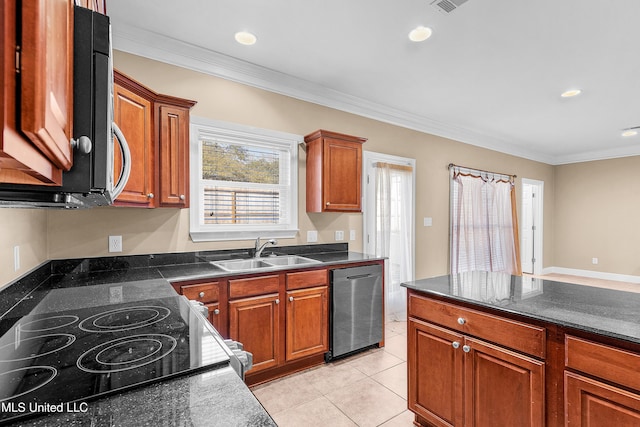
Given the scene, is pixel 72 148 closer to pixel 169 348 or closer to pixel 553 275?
pixel 169 348

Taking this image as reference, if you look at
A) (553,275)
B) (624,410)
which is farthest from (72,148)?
(553,275)

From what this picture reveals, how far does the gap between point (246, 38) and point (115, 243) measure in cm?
194

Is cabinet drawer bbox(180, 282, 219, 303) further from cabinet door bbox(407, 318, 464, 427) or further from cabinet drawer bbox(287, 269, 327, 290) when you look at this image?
cabinet door bbox(407, 318, 464, 427)

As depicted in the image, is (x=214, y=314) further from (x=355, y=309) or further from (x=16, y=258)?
(x=355, y=309)

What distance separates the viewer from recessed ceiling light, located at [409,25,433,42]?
2445 millimetres

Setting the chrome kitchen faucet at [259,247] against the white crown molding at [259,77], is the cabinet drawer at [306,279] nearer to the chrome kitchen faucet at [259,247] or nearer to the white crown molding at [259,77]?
the chrome kitchen faucet at [259,247]

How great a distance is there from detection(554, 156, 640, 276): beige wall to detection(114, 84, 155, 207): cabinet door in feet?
27.0

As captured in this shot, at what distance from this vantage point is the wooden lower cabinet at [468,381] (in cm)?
141

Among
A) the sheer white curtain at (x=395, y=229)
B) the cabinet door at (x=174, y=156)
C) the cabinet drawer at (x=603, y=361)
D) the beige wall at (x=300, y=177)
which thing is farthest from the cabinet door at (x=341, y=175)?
the cabinet drawer at (x=603, y=361)

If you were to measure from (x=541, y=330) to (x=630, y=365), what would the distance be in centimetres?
28

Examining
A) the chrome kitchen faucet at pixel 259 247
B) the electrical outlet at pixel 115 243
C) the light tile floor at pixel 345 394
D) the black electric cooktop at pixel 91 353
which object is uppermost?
the electrical outlet at pixel 115 243

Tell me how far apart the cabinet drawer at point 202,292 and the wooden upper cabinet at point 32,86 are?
172 cm

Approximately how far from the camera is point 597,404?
1.21 meters

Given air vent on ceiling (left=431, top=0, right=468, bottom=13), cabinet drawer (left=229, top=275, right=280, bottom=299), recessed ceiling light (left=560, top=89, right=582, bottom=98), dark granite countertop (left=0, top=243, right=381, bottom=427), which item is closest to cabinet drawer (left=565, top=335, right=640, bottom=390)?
dark granite countertop (left=0, top=243, right=381, bottom=427)
